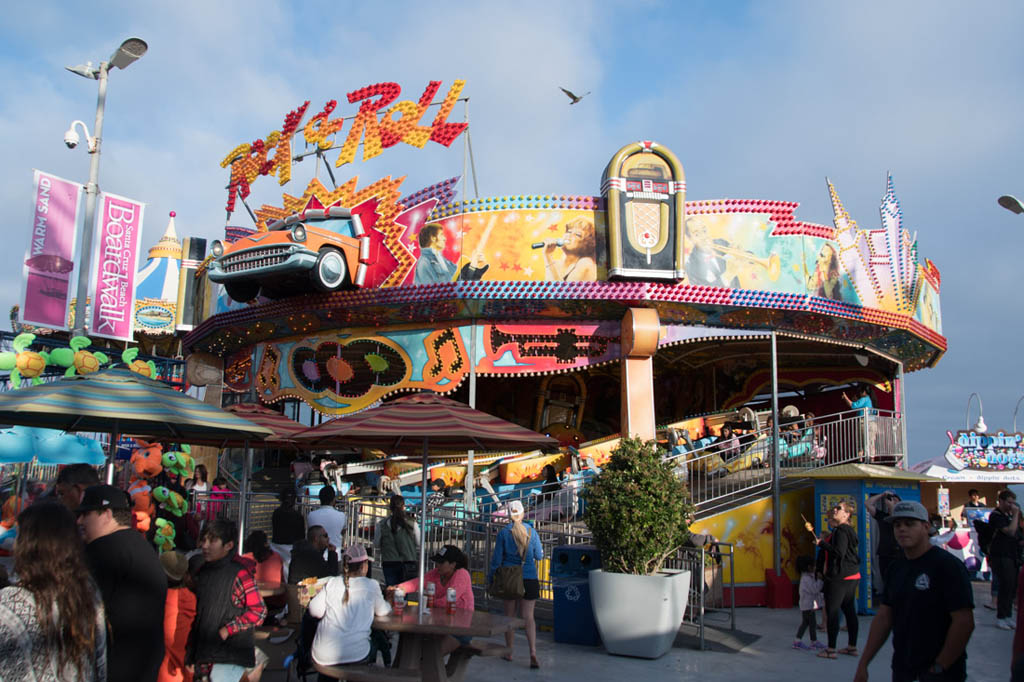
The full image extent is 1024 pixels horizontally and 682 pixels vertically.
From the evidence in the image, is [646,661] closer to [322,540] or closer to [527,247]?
[322,540]

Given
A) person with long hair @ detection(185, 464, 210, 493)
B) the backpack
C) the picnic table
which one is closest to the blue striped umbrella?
the picnic table

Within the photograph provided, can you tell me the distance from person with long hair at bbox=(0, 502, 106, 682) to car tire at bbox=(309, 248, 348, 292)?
1423cm

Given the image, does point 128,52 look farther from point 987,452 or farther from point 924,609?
point 987,452

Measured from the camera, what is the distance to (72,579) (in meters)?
3.30

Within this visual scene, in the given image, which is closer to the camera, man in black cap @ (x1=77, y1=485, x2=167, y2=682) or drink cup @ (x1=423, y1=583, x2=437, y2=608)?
man in black cap @ (x1=77, y1=485, x2=167, y2=682)

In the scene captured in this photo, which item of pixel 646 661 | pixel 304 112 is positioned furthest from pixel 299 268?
pixel 646 661

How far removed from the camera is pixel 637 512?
939 cm

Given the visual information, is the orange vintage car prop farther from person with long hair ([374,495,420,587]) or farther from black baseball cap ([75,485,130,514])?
black baseball cap ([75,485,130,514])

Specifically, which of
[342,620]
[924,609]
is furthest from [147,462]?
[924,609]

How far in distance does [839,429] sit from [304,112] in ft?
47.1

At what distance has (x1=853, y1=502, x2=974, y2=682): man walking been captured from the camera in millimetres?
4457

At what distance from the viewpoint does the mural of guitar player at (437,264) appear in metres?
17.0

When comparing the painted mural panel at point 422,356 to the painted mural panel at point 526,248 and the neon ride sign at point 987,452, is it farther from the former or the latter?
the neon ride sign at point 987,452

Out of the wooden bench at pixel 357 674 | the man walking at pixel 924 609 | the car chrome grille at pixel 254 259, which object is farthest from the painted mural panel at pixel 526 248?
the man walking at pixel 924 609
